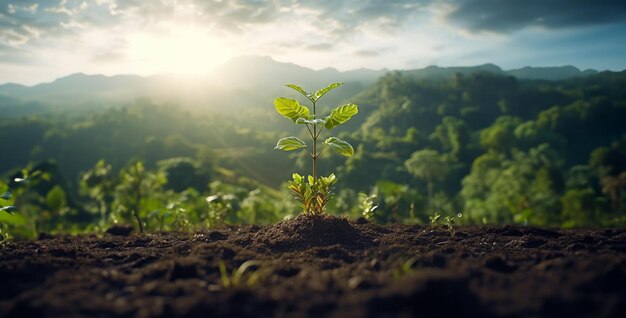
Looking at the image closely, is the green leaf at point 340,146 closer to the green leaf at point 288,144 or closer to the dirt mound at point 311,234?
the green leaf at point 288,144

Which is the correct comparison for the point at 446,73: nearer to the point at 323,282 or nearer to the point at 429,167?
the point at 429,167

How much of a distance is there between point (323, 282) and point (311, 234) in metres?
1.84

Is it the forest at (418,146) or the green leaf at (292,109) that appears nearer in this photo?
the green leaf at (292,109)

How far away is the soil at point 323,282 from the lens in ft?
5.86

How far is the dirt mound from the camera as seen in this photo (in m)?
3.86

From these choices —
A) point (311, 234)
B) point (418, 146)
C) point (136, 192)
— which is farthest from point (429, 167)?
point (311, 234)

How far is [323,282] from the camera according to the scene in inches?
87.3

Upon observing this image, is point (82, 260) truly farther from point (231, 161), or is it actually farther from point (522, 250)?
point (231, 161)

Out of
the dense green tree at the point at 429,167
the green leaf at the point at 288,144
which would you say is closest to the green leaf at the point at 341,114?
the green leaf at the point at 288,144

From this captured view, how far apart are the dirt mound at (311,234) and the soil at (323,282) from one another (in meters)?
0.03

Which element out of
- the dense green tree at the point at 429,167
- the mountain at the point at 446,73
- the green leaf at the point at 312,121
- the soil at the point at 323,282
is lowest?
the dense green tree at the point at 429,167

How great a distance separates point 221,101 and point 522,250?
175020mm

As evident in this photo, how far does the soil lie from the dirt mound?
0.08ft

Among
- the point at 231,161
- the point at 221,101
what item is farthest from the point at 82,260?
the point at 221,101
